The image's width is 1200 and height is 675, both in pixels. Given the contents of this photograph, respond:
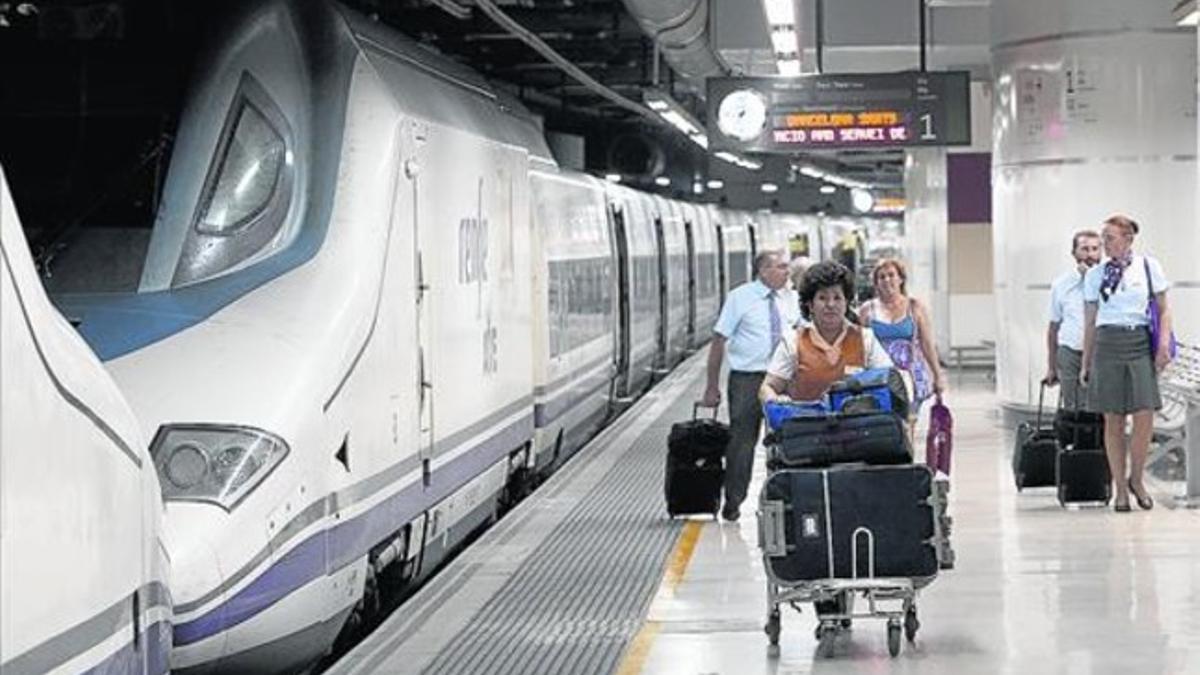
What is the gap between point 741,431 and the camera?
43.9 ft

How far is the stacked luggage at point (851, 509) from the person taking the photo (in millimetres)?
8828

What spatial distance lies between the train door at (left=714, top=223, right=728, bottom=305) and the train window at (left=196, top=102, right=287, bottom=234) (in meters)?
29.7

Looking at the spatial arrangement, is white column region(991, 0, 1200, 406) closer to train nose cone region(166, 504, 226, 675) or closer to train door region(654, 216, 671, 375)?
train door region(654, 216, 671, 375)

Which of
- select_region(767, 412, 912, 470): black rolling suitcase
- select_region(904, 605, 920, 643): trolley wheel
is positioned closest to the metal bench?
select_region(904, 605, 920, 643): trolley wheel

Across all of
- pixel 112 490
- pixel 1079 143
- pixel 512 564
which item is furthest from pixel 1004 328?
pixel 112 490

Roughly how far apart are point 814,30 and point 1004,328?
6.24 metres

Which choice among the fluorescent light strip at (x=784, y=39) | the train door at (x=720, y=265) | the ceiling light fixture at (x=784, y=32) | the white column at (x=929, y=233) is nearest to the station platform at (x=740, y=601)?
the ceiling light fixture at (x=784, y=32)

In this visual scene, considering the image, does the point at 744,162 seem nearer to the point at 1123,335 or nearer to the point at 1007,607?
the point at 1123,335

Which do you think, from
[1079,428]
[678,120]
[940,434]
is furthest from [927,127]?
[940,434]

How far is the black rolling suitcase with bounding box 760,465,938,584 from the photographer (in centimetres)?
883

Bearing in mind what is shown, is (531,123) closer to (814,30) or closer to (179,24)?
(179,24)

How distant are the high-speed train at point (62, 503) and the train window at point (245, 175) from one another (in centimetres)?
416

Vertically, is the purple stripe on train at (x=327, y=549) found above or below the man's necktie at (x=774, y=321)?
below

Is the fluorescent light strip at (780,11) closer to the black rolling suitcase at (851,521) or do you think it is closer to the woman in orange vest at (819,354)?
the woman in orange vest at (819,354)
